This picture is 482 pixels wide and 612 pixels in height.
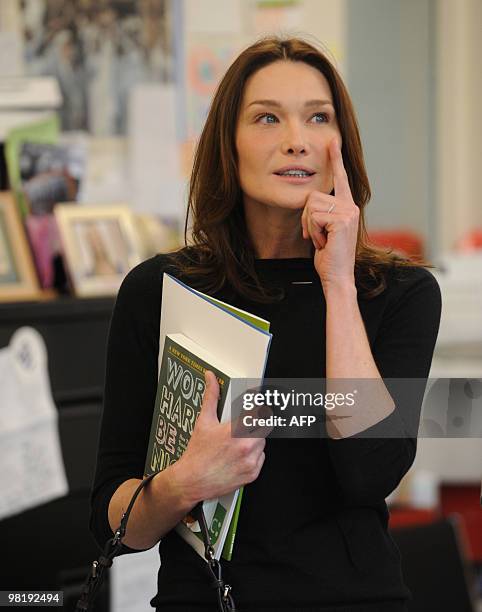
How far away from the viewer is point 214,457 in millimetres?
955

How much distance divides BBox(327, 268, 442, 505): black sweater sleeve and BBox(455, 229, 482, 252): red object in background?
7.95 ft

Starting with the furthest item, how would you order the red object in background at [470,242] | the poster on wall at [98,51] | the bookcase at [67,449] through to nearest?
the red object in background at [470,242] < the poster on wall at [98,51] < the bookcase at [67,449]

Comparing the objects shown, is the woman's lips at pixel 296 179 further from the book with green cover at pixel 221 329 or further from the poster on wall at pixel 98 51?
the poster on wall at pixel 98 51

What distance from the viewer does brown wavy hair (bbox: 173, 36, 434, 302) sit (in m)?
1.13

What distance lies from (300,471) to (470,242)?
2.60 m

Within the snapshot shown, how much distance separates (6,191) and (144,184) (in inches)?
17.6

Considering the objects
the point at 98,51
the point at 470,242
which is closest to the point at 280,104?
the point at 98,51

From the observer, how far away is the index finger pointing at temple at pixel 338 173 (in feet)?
3.54

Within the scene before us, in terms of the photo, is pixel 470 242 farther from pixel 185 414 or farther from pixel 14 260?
pixel 185 414

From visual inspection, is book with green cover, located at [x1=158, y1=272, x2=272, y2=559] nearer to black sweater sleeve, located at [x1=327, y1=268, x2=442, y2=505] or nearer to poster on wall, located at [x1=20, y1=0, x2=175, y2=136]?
black sweater sleeve, located at [x1=327, y1=268, x2=442, y2=505]

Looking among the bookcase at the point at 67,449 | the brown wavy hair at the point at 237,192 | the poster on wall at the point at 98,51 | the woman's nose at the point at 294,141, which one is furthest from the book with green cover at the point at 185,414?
the poster on wall at the point at 98,51

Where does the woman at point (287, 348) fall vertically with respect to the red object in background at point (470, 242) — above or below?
above

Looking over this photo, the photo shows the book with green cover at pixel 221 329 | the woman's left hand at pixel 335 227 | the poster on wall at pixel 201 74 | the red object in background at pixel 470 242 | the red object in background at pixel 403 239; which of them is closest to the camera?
the book with green cover at pixel 221 329

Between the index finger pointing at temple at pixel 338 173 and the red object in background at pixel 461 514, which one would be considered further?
the red object in background at pixel 461 514
